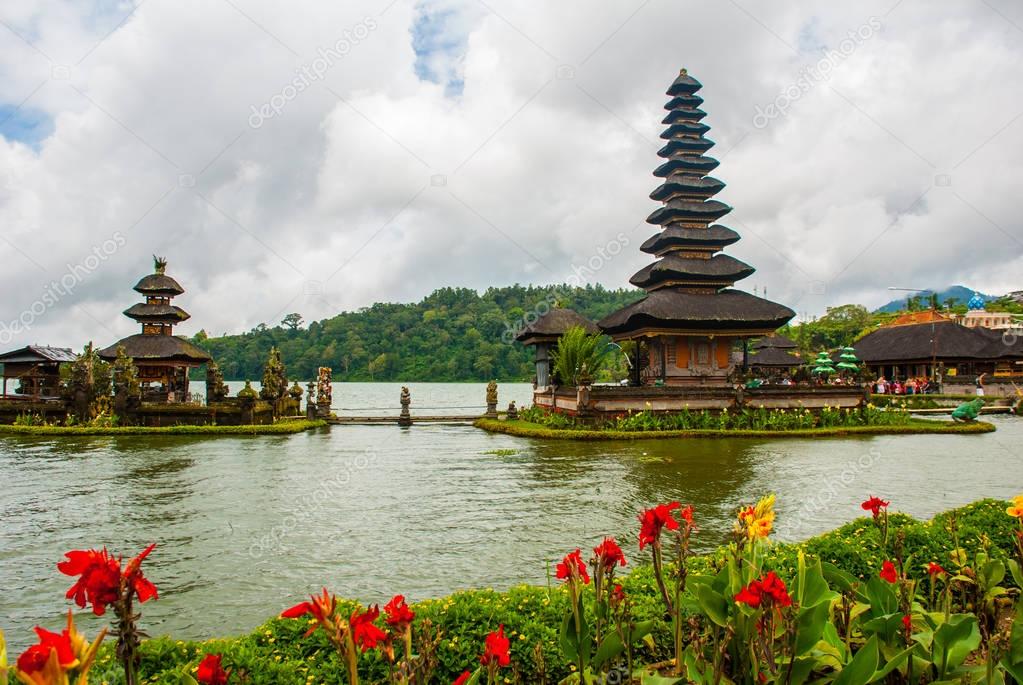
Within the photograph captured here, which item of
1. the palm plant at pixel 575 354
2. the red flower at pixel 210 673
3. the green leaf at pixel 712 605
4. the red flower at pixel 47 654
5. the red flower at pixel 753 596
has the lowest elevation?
the green leaf at pixel 712 605

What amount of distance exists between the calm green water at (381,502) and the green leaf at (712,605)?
3.83 metres

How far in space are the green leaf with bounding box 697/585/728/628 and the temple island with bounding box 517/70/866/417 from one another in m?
20.6

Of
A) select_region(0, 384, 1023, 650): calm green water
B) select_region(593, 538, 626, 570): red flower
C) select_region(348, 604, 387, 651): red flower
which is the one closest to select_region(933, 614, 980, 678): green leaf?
select_region(593, 538, 626, 570): red flower

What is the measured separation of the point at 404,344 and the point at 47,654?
82.7 m

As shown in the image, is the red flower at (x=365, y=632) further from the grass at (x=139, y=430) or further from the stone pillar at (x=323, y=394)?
the stone pillar at (x=323, y=394)

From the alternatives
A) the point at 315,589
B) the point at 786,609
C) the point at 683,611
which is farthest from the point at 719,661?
the point at 315,589

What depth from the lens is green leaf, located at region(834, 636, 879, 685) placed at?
2.83 metres

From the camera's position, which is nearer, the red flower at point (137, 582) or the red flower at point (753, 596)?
the red flower at point (137, 582)

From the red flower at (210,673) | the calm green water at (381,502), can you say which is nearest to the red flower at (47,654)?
the red flower at (210,673)

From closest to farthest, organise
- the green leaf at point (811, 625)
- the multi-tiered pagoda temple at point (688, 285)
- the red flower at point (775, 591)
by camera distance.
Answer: the red flower at point (775, 591), the green leaf at point (811, 625), the multi-tiered pagoda temple at point (688, 285)

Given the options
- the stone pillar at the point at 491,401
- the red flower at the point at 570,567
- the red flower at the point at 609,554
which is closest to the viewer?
the red flower at the point at 570,567

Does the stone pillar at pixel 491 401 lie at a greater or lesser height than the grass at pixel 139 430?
greater

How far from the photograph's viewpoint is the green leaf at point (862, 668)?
111 inches

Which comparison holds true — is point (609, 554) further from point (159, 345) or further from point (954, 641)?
point (159, 345)
